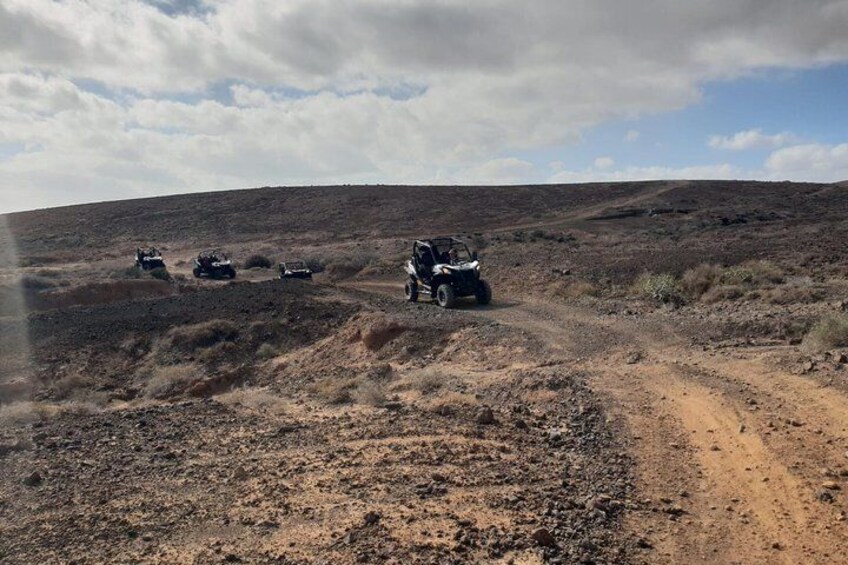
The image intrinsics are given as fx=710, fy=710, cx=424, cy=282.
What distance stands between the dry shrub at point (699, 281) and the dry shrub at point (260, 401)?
11.0 meters

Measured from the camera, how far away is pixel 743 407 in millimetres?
8789

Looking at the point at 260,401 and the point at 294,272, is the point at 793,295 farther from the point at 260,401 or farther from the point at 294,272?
the point at 294,272

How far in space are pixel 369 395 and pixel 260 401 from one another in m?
2.28

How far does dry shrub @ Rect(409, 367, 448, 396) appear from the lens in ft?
39.4

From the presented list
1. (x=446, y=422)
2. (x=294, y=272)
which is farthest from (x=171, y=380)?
(x=294, y=272)

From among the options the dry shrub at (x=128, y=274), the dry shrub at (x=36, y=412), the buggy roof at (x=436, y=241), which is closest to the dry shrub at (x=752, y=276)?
the buggy roof at (x=436, y=241)

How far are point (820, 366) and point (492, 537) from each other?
6.55 metres

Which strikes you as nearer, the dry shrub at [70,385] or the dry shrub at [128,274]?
the dry shrub at [70,385]

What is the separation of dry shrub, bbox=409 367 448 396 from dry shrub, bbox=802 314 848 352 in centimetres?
582

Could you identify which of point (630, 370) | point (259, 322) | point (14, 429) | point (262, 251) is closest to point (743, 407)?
point (630, 370)

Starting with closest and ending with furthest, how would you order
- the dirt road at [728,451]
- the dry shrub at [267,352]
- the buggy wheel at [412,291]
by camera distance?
the dirt road at [728,451], the dry shrub at [267,352], the buggy wheel at [412,291]

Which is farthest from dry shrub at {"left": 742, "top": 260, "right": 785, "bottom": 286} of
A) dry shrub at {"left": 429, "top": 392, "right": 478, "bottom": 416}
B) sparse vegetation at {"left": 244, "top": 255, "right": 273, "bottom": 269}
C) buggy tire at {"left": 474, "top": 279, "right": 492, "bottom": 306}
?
sparse vegetation at {"left": 244, "top": 255, "right": 273, "bottom": 269}

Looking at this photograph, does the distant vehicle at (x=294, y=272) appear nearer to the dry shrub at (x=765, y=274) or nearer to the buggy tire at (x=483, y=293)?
the buggy tire at (x=483, y=293)

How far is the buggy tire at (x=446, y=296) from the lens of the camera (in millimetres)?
19844
